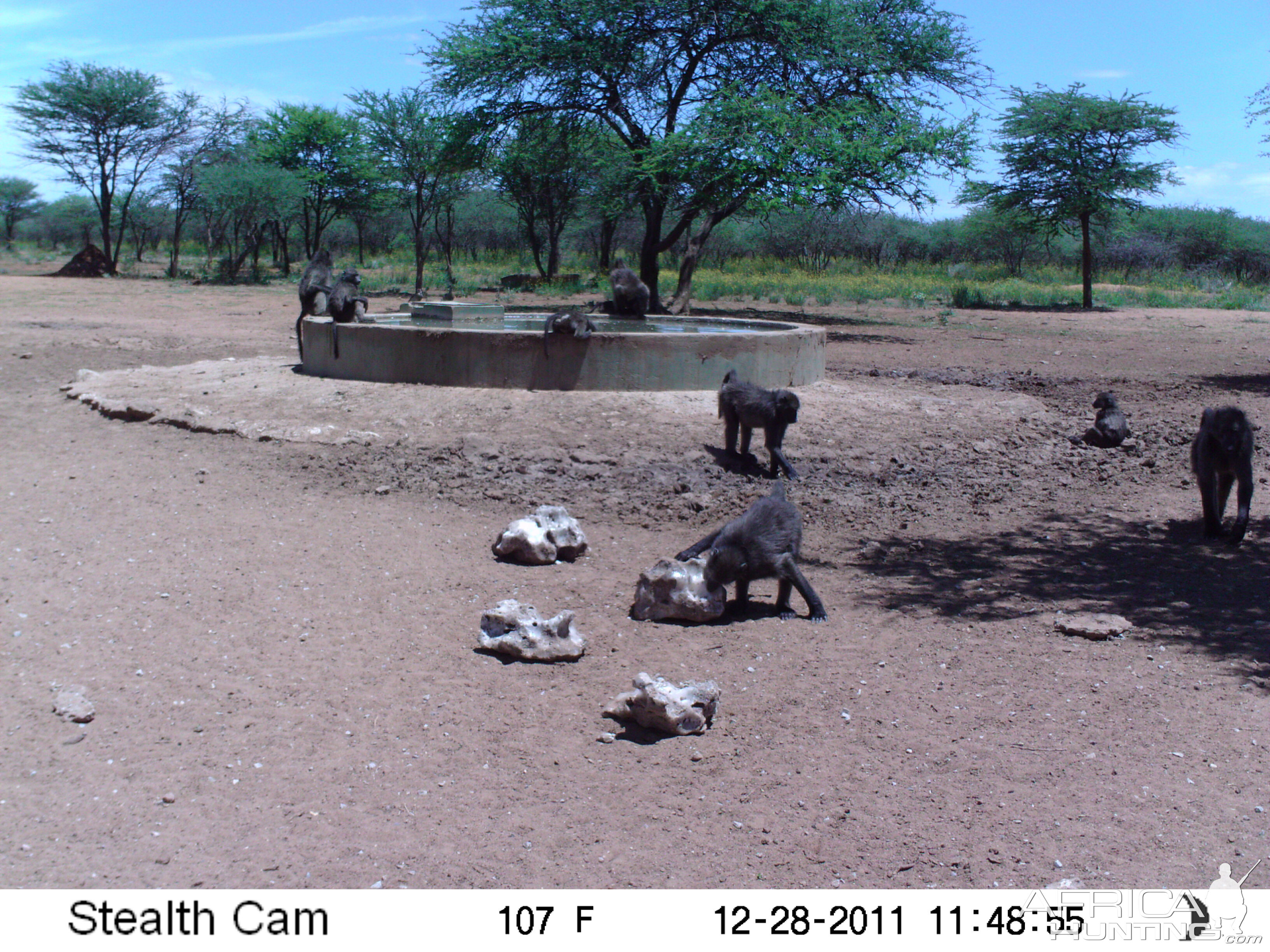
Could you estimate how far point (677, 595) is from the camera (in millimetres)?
4941

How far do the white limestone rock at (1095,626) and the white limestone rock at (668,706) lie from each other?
194 centimetres

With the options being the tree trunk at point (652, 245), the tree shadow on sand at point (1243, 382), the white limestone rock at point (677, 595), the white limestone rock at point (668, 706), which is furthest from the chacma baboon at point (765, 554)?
the tree trunk at point (652, 245)

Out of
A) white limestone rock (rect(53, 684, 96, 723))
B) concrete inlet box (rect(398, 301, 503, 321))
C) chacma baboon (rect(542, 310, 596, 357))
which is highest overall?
concrete inlet box (rect(398, 301, 503, 321))

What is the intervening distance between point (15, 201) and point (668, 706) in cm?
6919

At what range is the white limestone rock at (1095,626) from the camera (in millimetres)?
4684

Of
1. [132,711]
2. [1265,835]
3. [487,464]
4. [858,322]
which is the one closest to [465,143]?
[858,322]

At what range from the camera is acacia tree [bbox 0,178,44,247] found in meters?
58.6

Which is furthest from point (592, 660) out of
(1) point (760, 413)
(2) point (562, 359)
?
(2) point (562, 359)

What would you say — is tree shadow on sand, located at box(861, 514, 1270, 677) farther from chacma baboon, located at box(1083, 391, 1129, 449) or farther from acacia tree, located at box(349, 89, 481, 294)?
acacia tree, located at box(349, 89, 481, 294)

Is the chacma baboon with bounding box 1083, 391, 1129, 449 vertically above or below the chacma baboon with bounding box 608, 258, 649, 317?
below

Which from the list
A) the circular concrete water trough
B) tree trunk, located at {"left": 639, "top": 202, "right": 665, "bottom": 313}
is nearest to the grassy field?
tree trunk, located at {"left": 639, "top": 202, "right": 665, "bottom": 313}

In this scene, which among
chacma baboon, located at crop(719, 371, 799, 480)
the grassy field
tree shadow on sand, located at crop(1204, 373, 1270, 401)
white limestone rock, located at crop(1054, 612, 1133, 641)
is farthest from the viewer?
the grassy field

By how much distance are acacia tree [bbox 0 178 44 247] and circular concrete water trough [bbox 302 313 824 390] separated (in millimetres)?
59904

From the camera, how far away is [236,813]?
3170 millimetres
